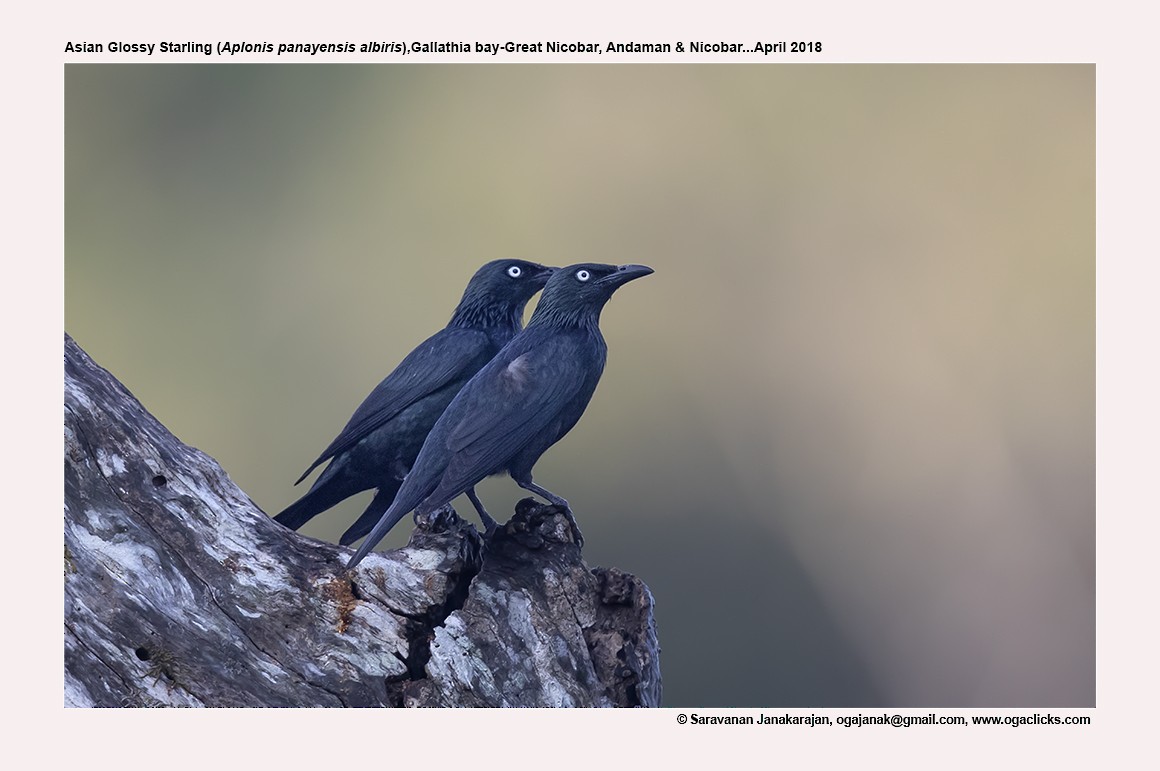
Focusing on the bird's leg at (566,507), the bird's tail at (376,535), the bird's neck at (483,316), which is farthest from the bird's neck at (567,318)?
the bird's tail at (376,535)

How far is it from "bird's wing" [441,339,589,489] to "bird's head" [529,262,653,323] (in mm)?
421

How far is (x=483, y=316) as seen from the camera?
26.5 ft

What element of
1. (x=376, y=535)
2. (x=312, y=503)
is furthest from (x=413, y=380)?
(x=376, y=535)

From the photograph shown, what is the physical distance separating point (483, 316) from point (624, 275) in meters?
1.16

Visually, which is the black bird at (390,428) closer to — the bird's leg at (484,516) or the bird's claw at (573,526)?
the bird's leg at (484,516)

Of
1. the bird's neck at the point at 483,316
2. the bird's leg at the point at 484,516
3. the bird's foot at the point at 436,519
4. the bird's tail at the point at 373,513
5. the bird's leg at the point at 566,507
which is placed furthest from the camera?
the bird's neck at the point at 483,316

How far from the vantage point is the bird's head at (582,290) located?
732 centimetres

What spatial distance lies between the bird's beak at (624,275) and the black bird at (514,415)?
0.01 metres

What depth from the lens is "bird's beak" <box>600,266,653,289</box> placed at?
732 cm

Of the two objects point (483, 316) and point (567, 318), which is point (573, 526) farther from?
point (483, 316)
